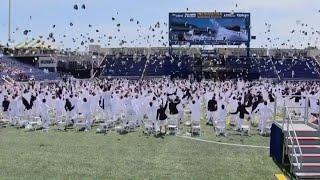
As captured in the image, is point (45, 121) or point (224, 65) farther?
point (224, 65)

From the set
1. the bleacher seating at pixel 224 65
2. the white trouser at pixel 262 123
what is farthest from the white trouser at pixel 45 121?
the bleacher seating at pixel 224 65

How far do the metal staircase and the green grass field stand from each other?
1.24 m

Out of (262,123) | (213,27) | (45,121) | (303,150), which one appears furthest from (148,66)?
(303,150)

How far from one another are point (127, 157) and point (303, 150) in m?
5.67

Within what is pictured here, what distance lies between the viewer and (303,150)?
1446cm

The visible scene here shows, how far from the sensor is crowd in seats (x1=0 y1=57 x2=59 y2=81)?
61.7m

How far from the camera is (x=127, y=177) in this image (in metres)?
15.0

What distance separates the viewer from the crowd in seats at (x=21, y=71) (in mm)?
61719

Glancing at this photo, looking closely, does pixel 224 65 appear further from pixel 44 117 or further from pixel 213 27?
pixel 44 117

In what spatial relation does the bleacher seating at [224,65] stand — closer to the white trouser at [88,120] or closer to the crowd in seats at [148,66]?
the crowd in seats at [148,66]

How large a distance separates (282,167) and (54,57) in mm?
66270

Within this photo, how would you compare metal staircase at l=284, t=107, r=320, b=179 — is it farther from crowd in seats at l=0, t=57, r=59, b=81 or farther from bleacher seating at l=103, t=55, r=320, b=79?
bleacher seating at l=103, t=55, r=320, b=79

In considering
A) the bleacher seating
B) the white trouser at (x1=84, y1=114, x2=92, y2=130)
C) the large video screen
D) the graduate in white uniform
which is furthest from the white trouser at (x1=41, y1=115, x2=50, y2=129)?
the bleacher seating

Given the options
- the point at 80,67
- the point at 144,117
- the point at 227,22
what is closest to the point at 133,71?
the point at 80,67
